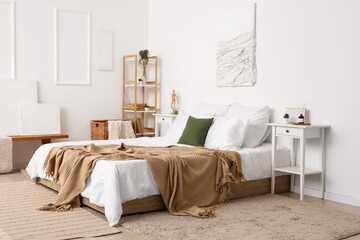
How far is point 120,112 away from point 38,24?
6.03 feet

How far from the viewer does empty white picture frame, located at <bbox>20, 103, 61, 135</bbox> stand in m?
5.93

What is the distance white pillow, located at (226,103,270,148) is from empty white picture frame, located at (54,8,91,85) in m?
2.77

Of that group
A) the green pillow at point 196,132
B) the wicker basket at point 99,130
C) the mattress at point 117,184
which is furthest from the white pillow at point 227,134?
the wicker basket at point 99,130

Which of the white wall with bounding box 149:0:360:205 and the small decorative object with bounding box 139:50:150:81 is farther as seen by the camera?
the small decorative object with bounding box 139:50:150:81

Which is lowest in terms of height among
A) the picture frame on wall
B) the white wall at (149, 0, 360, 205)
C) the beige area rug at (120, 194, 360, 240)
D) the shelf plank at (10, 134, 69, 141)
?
the beige area rug at (120, 194, 360, 240)

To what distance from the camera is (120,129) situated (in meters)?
6.29

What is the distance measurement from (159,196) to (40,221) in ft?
3.27

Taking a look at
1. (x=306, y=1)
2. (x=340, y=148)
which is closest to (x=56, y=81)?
(x=306, y=1)

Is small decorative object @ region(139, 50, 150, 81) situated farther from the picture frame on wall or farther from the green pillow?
the picture frame on wall

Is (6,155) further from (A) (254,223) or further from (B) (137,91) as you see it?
(A) (254,223)

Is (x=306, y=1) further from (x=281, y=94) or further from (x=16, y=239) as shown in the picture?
(x=16, y=239)

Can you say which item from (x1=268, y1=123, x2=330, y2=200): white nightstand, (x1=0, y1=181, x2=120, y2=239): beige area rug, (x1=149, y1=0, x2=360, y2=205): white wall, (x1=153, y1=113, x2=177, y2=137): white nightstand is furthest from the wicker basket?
(x1=268, y1=123, x2=330, y2=200): white nightstand

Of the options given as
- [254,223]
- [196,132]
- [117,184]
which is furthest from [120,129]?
[254,223]

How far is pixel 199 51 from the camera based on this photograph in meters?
6.00
